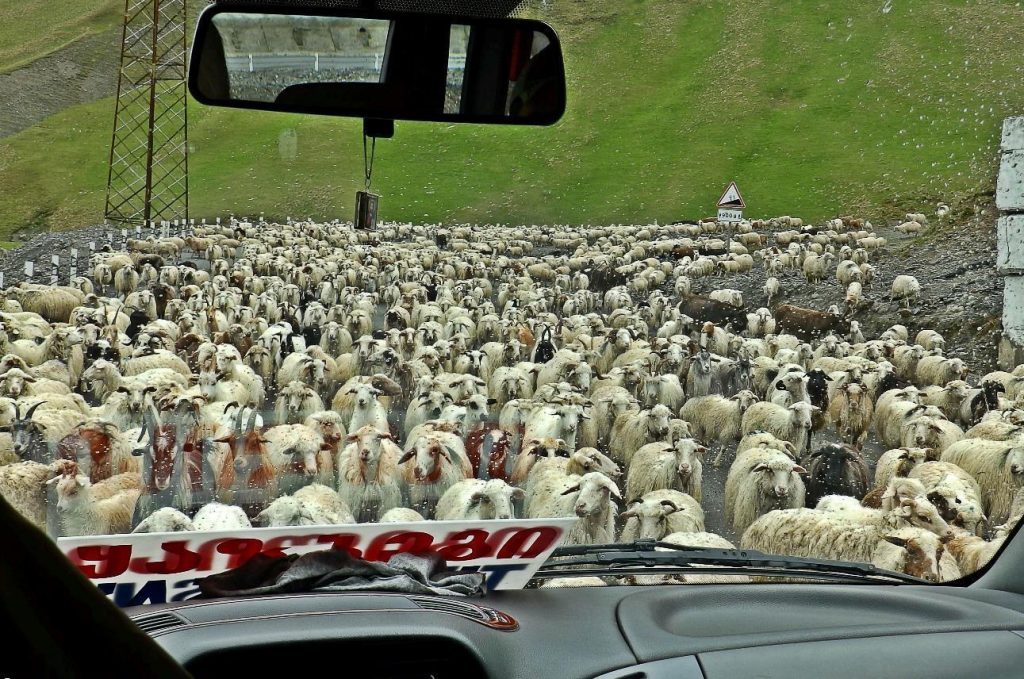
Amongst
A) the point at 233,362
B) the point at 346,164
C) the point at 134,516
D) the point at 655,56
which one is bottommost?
the point at 134,516

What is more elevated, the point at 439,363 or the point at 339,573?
the point at 439,363

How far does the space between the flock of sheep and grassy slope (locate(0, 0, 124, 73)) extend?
1.08 metres

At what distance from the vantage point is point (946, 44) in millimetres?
7109

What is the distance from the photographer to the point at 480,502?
3795 mm

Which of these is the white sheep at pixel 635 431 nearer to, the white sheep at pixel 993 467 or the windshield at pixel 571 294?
the windshield at pixel 571 294

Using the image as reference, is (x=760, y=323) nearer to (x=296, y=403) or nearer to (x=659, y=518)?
(x=296, y=403)

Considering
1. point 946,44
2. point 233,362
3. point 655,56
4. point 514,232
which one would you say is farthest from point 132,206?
point 946,44

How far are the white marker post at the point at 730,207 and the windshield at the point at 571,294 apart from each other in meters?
0.04

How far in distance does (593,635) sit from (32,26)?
15.3ft

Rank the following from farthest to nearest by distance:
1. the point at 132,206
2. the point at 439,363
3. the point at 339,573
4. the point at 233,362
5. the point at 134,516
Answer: the point at 439,363 < the point at 233,362 < the point at 132,206 < the point at 134,516 < the point at 339,573

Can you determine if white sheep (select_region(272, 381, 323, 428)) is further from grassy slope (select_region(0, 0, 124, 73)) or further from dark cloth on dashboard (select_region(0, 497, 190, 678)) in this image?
dark cloth on dashboard (select_region(0, 497, 190, 678))

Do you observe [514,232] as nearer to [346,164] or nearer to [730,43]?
[346,164]

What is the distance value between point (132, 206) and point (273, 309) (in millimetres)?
1476

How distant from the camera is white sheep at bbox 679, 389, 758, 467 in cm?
598
